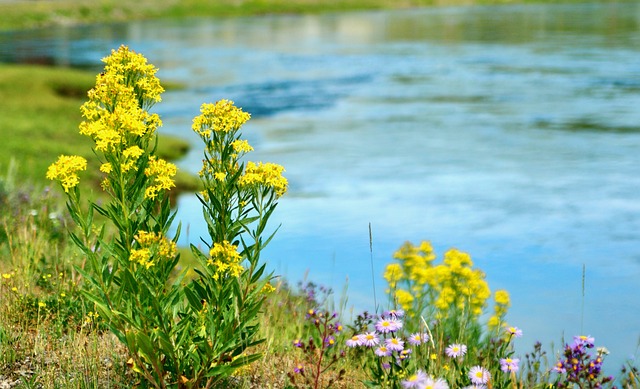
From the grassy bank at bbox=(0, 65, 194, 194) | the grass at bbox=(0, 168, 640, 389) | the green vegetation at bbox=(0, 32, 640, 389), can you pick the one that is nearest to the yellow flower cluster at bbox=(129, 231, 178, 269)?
the green vegetation at bbox=(0, 32, 640, 389)

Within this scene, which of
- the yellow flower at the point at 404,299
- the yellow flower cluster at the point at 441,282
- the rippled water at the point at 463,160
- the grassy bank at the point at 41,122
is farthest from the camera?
the grassy bank at the point at 41,122

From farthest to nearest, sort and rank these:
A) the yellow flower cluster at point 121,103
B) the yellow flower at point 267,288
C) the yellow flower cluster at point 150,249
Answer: the yellow flower at point 267,288, the yellow flower cluster at point 121,103, the yellow flower cluster at point 150,249

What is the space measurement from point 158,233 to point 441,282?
3.54m

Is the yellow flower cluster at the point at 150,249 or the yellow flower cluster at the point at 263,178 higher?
the yellow flower cluster at the point at 263,178

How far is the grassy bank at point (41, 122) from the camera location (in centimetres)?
1781

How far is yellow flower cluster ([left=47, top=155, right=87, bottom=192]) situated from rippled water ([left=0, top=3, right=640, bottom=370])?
2.09 metres

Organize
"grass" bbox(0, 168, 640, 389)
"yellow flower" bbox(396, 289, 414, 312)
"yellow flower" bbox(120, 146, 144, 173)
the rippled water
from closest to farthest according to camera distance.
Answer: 1. "yellow flower" bbox(120, 146, 144, 173)
2. "grass" bbox(0, 168, 640, 389)
3. "yellow flower" bbox(396, 289, 414, 312)
4. the rippled water

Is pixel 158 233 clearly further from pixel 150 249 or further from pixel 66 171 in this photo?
pixel 66 171

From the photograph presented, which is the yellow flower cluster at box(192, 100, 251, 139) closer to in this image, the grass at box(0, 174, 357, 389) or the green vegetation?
the green vegetation

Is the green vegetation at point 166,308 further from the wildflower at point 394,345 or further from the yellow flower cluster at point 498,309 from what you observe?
the yellow flower cluster at point 498,309

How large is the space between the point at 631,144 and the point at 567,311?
11628 millimetres

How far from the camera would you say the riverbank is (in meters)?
92.5

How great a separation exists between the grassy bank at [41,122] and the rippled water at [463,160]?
9.36ft

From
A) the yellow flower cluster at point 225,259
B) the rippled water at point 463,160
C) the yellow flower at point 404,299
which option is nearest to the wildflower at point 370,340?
the yellow flower cluster at point 225,259
